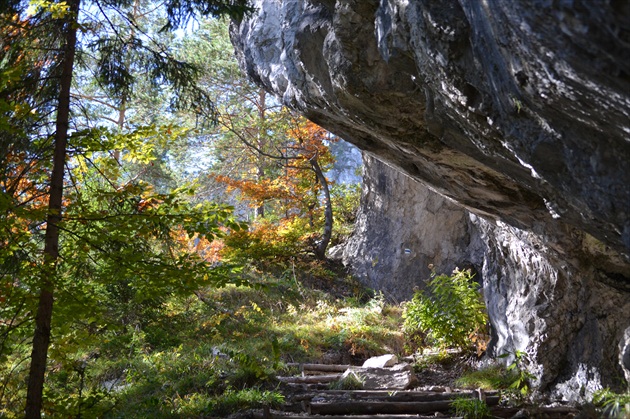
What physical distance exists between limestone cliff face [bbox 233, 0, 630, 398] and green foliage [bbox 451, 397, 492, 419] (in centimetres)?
129

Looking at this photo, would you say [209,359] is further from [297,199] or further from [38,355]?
[297,199]

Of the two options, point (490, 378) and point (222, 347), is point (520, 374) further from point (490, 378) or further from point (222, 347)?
point (222, 347)

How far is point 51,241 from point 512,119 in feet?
15.1

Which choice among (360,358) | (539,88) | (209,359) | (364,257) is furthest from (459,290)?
(539,88)

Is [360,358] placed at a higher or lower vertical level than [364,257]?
A: lower

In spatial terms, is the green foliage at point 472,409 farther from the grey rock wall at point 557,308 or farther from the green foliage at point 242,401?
the green foliage at point 242,401

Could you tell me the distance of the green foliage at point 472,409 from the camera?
6.79m

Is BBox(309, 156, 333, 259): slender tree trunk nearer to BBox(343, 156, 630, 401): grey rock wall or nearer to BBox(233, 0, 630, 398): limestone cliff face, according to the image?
BBox(233, 0, 630, 398): limestone cliff face

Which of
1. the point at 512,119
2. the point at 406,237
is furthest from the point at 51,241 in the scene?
the point at 406,237

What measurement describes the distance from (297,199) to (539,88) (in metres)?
15.4

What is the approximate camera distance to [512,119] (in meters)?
3.85

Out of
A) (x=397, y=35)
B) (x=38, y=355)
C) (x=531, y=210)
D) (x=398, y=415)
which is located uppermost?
(x=397, y=35)

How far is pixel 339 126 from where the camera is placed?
26.2 feet

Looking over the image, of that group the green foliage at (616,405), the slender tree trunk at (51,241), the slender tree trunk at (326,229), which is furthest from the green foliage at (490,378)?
the slender tree trunk at (326,229)
